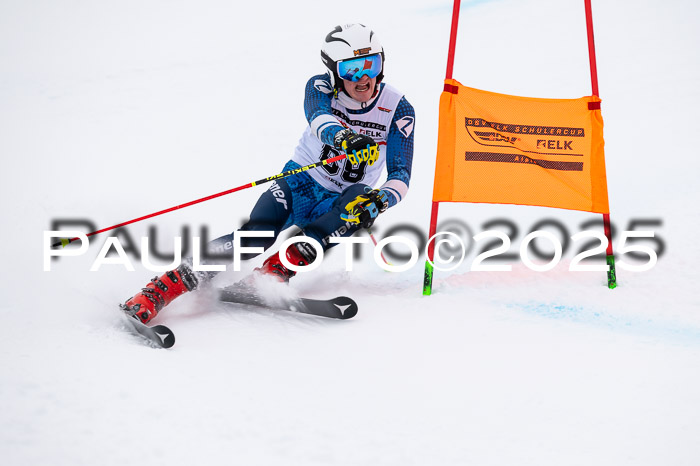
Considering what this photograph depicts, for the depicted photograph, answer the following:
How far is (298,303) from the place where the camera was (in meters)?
3.67

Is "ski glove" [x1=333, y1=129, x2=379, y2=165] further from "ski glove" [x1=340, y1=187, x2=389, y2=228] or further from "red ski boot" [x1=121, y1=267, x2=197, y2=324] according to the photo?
"red ski boot" [x1=121, y1=267, x2=197, y2=324]

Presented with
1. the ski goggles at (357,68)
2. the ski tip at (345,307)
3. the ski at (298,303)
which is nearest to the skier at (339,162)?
the ski goggles at (357,68)

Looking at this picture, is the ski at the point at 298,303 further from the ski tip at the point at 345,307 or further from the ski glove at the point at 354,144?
the ski glove at the point at 354,144

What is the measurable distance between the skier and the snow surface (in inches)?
14.5

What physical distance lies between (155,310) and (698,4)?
930cm

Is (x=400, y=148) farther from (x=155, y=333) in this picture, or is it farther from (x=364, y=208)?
(x=155, y=333)

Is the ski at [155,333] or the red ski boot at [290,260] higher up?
the red ski boot at [290,260]

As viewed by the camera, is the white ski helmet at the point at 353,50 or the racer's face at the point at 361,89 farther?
the racer's face at the point at 361,89

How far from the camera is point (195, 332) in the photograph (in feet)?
11.1

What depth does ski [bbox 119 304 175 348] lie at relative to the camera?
124 inches

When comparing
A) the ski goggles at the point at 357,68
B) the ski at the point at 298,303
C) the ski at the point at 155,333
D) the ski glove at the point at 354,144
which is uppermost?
the ski goggles at the point at 357,68

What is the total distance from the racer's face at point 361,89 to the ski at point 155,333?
5.23 ft

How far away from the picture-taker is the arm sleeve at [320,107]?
373 cm

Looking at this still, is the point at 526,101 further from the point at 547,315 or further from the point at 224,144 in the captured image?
the point at 224,144
